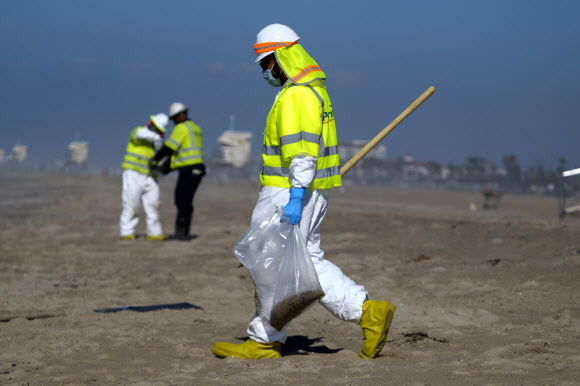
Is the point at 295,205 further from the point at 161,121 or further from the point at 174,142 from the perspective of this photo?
the point at 161,121

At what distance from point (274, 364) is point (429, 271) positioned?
3856mm

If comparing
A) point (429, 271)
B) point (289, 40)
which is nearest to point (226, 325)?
point (289, 40)

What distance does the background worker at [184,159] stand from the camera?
11211 mm

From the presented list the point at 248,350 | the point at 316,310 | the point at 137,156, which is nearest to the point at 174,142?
the point at 137,156

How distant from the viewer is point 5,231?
494 inches

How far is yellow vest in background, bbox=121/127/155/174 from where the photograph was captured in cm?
1148

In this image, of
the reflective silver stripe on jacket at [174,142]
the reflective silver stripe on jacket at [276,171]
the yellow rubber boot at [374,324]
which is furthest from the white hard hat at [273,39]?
the reflective silver stripe on jacket at [174,142]

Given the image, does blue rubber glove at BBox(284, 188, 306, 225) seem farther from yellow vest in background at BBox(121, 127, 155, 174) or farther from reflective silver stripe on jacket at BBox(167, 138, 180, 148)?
yellow vest in background at BBox(121, 127, 155, 174)

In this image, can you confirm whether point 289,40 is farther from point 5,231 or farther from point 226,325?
point 5,231

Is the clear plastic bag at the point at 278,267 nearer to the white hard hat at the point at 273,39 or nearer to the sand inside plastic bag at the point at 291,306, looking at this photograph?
the sand inside plastic bag at the point at 291,306

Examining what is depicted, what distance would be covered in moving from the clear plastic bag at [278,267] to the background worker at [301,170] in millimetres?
94

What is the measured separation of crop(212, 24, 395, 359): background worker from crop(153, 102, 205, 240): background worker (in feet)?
21.5

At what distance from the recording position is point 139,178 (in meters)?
11.5

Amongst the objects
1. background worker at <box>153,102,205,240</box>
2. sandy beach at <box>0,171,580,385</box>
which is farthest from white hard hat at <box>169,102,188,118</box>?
sandy beach at <box>0,171,580,385</box>
